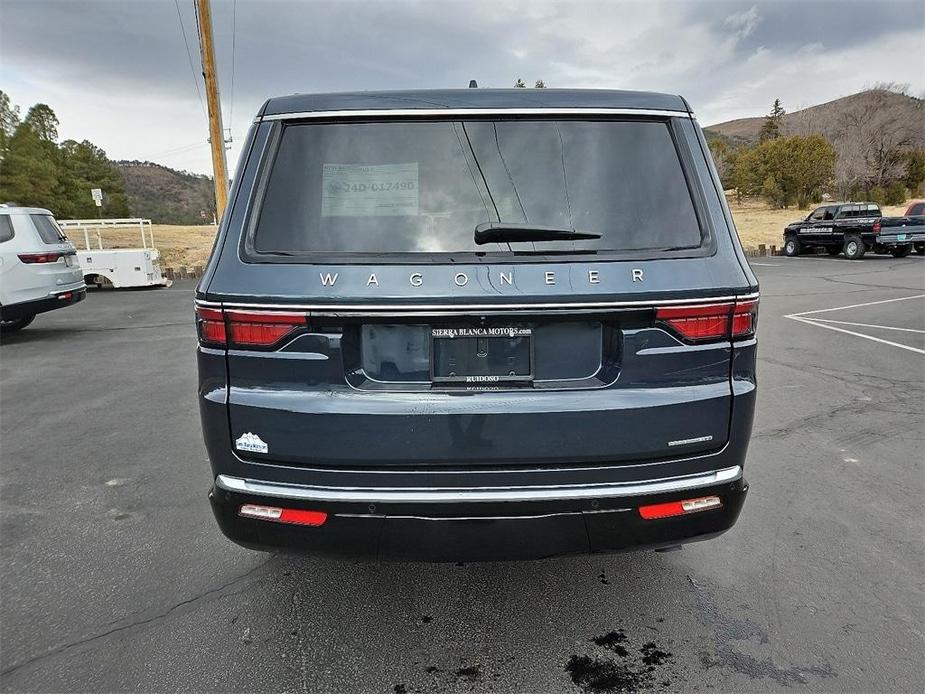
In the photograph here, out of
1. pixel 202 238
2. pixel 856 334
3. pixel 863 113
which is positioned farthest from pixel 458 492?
pixel 863 113

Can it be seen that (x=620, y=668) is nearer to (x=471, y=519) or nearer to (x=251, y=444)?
(x=471, y=519)

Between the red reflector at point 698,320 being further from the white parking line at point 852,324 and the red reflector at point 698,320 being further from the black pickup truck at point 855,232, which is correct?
the black pickup truck at point 855,232

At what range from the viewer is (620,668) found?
89.1 inches

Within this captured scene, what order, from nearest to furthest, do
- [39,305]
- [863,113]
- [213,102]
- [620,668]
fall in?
[620,668] < [39,305] < [213,102] < [863,113]

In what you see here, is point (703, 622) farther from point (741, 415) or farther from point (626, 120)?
point (626, 120)

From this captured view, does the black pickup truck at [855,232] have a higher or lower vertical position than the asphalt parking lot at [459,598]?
higher

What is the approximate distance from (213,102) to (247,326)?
16018 millimetres

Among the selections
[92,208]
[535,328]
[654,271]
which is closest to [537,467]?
[535,328]

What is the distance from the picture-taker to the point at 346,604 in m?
2.63

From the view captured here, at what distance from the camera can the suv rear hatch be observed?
2029mm

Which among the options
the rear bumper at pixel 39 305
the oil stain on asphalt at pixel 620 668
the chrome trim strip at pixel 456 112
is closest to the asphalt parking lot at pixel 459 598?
the oil stain on asphalt at pixel 620 668

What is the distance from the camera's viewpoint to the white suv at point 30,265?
336 inches

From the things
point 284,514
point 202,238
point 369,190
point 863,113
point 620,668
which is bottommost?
point 620,668

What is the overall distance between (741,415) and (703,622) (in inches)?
38.8
